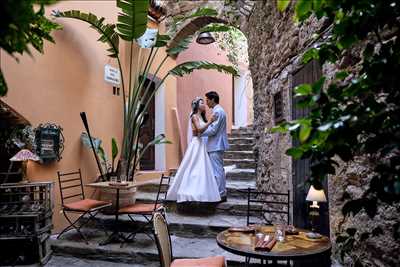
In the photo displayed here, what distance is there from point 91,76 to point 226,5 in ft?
9.35

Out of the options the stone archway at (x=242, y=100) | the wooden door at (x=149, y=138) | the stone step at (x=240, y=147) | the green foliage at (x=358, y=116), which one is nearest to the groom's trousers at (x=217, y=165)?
the wooden door at (x=149, y=138)

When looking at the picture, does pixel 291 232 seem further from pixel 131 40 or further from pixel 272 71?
pixel 131 40

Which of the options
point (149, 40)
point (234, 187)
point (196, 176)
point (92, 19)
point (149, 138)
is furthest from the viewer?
point (149, 138)

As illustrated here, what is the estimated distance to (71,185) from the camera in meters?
4.66

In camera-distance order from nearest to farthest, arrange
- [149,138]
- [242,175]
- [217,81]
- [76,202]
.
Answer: [76,202] → [242,175] → [149,138] → [217,81]

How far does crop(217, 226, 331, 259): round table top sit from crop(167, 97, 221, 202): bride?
5.99 ft

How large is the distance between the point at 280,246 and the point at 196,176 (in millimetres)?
2332

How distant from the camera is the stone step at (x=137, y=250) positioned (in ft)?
11.8

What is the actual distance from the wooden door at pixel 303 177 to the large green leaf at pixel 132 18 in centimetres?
208

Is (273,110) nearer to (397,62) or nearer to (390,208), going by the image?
(390,208)

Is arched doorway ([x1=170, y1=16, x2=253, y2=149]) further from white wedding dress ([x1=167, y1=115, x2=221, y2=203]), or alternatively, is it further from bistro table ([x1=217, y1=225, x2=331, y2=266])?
bistro table ([x1=217, y1=225, x2=331, y2=266])

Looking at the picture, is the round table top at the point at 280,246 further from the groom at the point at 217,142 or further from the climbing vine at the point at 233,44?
the climbing vine at the point at 233,44

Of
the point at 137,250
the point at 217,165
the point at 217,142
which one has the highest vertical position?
the point at 217,142

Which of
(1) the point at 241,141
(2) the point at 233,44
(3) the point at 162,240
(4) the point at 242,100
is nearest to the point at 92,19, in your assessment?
(3) the point at 162,240
